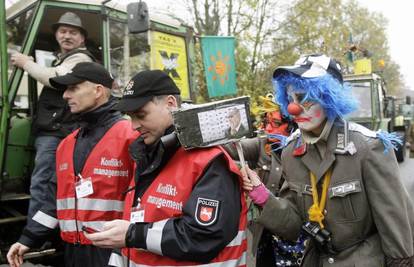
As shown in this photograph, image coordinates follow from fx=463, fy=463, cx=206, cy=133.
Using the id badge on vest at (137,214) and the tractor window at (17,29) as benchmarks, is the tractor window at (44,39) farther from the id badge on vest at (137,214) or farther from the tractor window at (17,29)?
the id badge on vest at (137,214)

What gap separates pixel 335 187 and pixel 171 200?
2.48 feet

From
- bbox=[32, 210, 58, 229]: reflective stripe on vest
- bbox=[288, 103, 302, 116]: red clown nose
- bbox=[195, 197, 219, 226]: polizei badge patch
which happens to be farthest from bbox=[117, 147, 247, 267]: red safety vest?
bbox=[32, 210, 58, 229]: reflective stripe on vest

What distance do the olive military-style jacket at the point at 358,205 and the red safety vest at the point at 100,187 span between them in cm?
89

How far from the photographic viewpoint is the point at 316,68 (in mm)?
2230

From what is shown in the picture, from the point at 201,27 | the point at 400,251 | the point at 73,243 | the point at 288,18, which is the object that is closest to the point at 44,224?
the point at 73,243

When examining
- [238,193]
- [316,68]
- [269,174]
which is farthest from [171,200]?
[269,174]

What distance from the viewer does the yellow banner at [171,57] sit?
16.9 feet

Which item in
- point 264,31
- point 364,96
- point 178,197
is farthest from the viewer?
point 264,31

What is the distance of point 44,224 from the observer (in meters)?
2.88

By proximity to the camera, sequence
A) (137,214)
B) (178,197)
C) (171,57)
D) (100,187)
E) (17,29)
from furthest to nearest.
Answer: (171,57) < (17,29) < (100,187) < (137,214) < (178,197)

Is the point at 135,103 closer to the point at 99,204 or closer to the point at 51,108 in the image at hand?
the point at 99,204

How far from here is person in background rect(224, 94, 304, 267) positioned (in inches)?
105

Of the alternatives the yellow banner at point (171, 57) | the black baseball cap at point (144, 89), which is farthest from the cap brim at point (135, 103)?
the yellow banner at point (171, 57)

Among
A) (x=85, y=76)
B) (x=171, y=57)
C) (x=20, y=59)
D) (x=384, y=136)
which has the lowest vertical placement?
(x=384, y=136)
